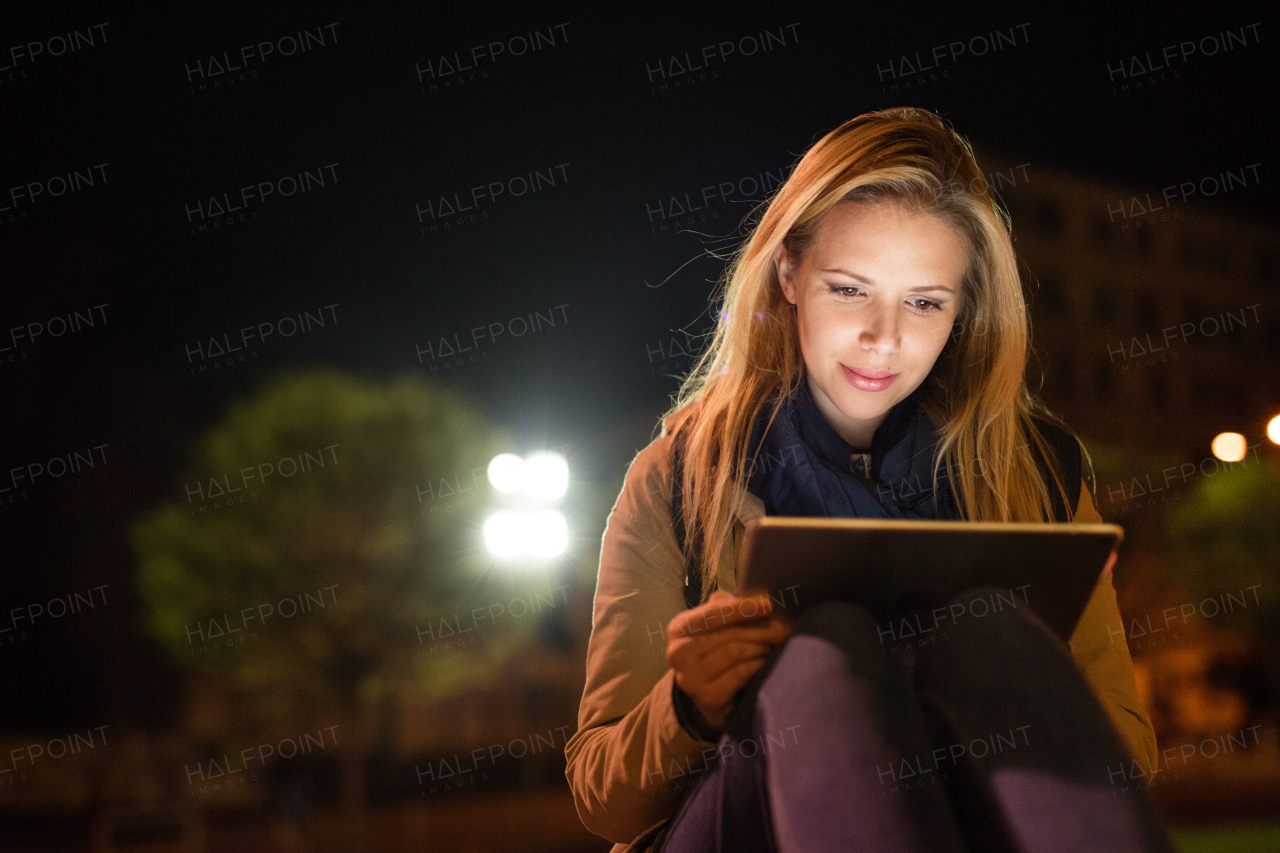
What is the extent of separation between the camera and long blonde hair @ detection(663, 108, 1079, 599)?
7.80ft


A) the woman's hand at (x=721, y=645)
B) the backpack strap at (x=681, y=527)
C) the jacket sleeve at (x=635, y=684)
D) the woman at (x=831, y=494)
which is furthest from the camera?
the backpack strap at (x=681, y=527)

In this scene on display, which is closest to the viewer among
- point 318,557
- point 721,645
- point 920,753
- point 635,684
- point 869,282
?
point 920,753

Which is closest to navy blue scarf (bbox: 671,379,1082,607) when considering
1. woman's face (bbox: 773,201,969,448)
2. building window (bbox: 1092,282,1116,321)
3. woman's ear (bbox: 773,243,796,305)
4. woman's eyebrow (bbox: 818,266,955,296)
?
woman's face (bbox: 773,201,969,448)

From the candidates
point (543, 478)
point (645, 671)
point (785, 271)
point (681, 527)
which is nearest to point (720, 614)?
point (645, 671)

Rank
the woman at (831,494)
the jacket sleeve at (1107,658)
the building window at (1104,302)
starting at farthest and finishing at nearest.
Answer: the building window at (1104,302), the jacket sleeve at (1107,658), the woman at (831,494)

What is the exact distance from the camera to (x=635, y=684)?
7.25ft

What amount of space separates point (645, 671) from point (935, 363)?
123 cm

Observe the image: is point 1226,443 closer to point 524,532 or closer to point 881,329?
point 524,532

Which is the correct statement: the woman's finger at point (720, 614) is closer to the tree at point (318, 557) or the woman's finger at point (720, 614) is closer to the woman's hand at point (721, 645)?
the woman's hand at point (721, 645)

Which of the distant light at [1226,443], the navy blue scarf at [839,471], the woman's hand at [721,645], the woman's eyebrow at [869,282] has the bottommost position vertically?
the woman's hand at [721,645]

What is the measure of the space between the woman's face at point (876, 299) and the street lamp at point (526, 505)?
15.3ft

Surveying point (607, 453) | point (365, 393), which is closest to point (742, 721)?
point (365, 393)

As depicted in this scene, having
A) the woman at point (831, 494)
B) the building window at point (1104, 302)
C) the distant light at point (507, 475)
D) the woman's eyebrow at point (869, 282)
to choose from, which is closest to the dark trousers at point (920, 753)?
the woman at point (831, 494)

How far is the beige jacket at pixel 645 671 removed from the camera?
6.02ft
